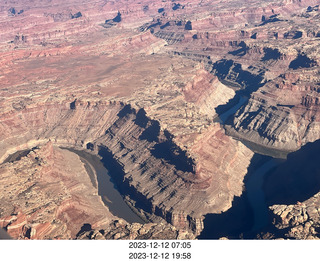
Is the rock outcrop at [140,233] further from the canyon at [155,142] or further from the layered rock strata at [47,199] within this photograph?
the layered rock strata at [47,199]

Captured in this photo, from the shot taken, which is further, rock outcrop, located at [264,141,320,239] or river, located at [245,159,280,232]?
river, located at [245,159,280,232]

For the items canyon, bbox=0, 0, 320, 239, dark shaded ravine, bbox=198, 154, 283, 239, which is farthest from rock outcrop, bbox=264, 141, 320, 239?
dark shaded ravine, bbox=198, 154, 283, 239

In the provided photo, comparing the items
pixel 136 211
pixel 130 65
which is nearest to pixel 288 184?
pixel 136 211

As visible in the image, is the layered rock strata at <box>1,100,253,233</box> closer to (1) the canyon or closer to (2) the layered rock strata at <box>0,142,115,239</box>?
(1) the canyon

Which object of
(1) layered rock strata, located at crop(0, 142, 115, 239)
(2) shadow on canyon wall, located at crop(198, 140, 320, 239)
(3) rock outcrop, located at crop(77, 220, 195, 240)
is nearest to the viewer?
(3) rock outcrop, located at crop(77, 220, 195, 240)
